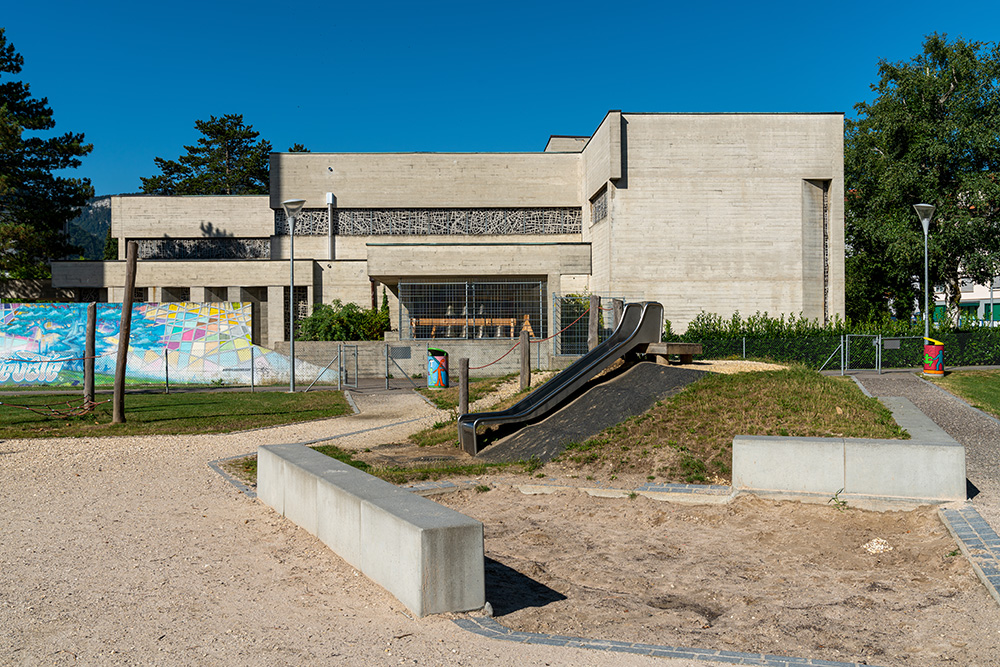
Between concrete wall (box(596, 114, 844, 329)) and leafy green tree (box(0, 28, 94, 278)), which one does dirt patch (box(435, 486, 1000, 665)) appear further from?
leafy green tree (box(0, 28, 94, 278))

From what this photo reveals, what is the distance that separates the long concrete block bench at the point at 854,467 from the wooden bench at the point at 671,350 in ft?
14.8

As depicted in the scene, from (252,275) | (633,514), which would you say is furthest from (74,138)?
(633,514)

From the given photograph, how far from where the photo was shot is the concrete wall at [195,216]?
39281 millimetres

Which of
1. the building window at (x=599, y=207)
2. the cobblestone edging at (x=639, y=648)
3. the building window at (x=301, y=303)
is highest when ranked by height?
the building window at (x=599, y=207)

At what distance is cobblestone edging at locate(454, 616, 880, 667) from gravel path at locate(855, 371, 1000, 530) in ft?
13.6

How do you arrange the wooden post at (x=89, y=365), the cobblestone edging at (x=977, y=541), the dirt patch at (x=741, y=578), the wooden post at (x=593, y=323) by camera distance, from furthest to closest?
the wooden post at (x=593, y=323), the wooden post at (x=89, y=365), the cobblestone edging at (x=977, y=541), the dirt patch at (x=741, y=578)

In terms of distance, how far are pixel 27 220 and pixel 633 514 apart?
39358 millimetres

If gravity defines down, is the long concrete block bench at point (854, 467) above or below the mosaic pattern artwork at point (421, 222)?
below

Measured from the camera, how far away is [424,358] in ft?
94.4

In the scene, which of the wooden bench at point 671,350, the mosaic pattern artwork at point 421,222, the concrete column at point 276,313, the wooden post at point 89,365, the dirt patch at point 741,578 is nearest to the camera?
the dirt patch at point 741,578

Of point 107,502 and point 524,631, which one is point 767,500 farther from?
point 107,502

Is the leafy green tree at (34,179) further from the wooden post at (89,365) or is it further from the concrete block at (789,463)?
the concrete block at (789,463)

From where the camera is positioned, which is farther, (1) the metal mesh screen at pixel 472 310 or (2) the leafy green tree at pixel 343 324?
(2) the leafy green tree at pixel 343 324

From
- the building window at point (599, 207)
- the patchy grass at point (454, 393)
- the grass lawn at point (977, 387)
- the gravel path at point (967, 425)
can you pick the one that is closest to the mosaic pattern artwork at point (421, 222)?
the building window at point (599, 207)
